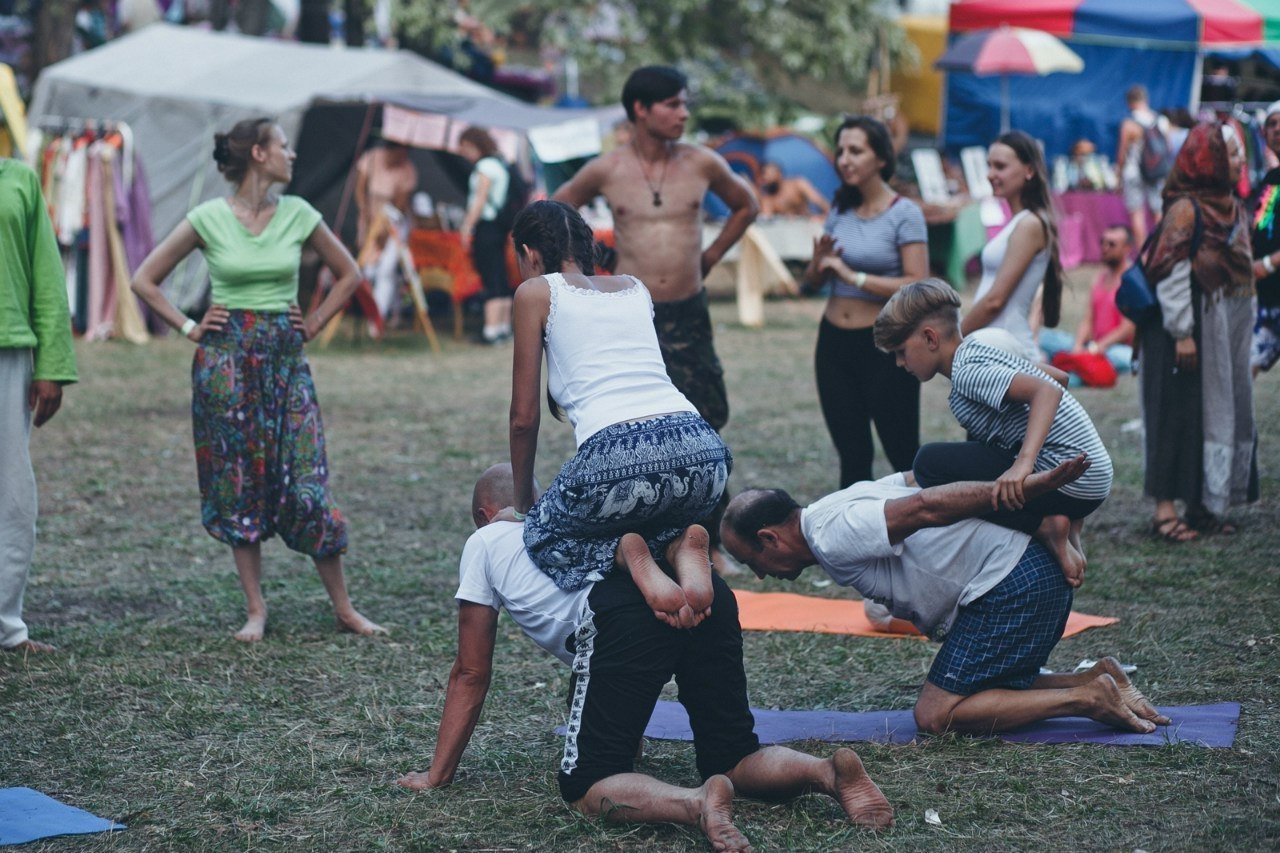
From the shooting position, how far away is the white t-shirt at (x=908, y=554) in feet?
13.1

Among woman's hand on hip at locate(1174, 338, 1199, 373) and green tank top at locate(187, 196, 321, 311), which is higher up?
green tank top at locate(187, 196, 321, 311)

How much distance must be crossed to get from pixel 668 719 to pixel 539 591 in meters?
1.01

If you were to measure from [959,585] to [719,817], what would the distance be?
119cm

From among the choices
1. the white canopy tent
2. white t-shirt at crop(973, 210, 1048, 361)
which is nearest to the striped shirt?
white t-shirt at crop(973, 210, 1048, 361)

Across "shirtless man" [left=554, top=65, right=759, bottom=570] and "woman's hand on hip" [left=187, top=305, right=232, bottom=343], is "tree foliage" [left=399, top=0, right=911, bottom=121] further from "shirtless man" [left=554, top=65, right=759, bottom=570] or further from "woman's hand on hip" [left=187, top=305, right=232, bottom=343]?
"woman's hand on hip" [left=187, top=305, right=232, bottom=343]

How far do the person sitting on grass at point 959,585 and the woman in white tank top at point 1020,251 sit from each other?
76.2 inches

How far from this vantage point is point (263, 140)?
17.4 feet

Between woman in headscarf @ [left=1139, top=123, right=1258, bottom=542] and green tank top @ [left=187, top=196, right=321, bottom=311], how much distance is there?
3.81 metres

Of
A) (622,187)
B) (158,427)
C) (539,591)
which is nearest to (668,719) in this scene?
(539,591)

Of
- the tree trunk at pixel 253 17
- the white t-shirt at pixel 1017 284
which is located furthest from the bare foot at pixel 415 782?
the tree trunk at pixel 253 17

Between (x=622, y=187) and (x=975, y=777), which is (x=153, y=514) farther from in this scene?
(x=975, y=777)

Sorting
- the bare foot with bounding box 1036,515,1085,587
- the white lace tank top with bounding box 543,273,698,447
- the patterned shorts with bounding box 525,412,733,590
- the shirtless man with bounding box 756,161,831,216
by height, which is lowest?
the shirtless man with bounding box 756,161,831,216

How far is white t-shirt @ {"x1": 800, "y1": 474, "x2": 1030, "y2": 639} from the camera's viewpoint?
4.01 metres

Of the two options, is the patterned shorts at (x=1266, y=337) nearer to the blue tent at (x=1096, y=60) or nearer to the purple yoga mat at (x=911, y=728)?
the purple yoga mat at (x=911, y=728)
